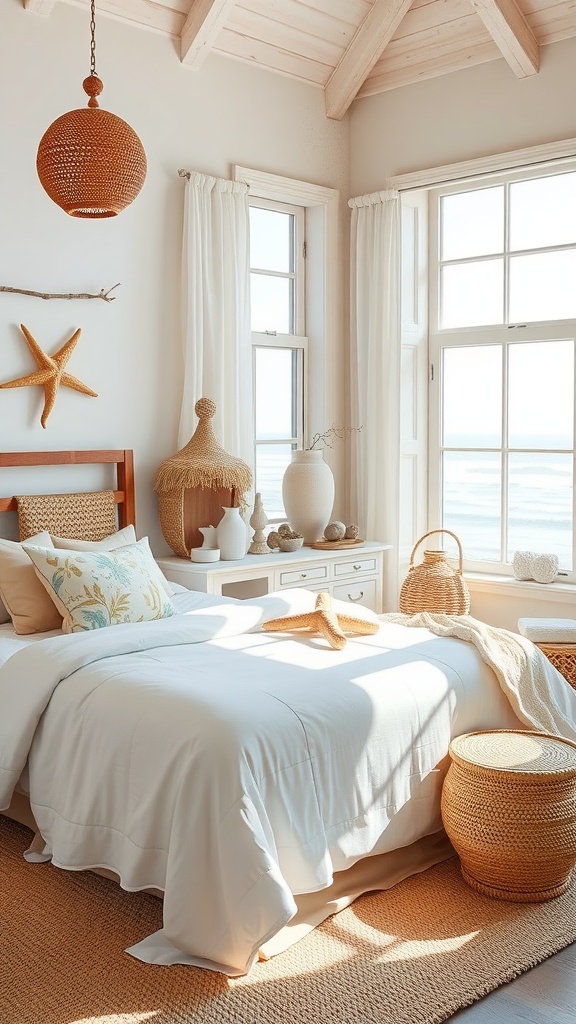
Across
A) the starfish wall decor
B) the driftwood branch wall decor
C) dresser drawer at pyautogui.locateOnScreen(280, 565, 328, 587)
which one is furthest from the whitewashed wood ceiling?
dresser drawer at pyautogui.locateOnScreen(280, 565, 328, 587)

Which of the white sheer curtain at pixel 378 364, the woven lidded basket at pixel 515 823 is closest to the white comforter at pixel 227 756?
the woven lidded basket at pixel 515 823

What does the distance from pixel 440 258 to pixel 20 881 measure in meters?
3.74

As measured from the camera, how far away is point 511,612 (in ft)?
15.9

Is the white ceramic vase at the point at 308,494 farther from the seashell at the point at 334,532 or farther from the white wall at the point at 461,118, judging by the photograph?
the white wall at the point at 461,118

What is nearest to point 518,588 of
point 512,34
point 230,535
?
point 230,535

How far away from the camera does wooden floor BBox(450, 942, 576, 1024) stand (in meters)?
2.11

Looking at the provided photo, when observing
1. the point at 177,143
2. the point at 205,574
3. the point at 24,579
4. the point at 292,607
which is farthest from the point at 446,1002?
the point at 177,143

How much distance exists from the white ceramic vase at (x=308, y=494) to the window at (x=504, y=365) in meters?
0.72

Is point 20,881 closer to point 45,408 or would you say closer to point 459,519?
point 45,408

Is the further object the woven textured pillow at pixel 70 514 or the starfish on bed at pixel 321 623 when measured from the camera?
the woven textured pillow at pixel 70 514

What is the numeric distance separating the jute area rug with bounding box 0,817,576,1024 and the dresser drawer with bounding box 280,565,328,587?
190 cm

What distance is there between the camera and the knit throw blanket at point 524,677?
3.07 metres

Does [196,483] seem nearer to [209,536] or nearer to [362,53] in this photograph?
[209,536]

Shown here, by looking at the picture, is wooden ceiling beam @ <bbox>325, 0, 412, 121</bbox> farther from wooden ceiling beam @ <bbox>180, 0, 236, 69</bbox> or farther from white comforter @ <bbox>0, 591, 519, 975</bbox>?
white comforter @ <bbox>0, 591, 519, 975</bbox>
